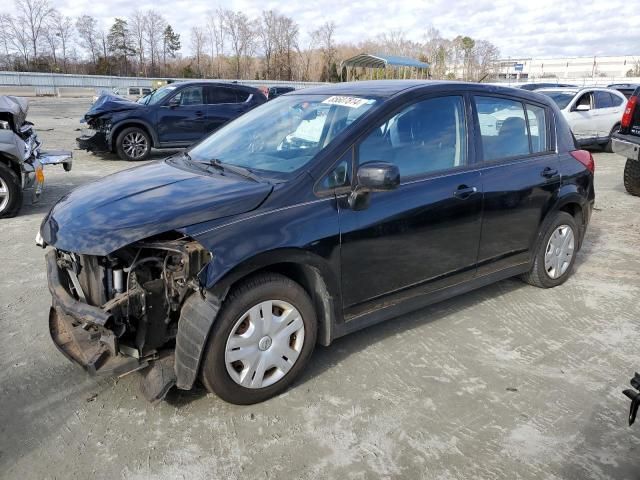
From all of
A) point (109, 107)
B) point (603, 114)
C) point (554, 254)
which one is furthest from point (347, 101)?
point (603, 114)

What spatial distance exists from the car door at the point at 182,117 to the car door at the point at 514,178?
907 centimetres

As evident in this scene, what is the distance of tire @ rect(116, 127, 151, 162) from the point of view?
11.5m

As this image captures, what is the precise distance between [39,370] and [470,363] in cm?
276

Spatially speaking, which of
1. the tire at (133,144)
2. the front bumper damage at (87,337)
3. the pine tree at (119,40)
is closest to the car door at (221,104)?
the tire at (133,144)

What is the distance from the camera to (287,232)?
290 cm

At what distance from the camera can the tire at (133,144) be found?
11.5m

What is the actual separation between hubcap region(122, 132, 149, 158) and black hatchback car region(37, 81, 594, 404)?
27.2 ft

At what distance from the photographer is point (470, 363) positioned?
3488 mm

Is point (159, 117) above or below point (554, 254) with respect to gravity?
above

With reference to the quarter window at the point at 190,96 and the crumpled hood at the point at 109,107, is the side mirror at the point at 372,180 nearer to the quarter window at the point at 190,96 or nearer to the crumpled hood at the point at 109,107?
the crumpled hood at the point at 109,107

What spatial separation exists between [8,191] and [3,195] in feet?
0.28

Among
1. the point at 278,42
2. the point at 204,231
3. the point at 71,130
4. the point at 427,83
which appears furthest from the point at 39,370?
the point at 278,42

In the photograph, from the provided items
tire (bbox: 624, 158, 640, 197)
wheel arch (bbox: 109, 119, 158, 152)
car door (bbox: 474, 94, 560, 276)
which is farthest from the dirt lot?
wheel arch (bbox: 109, 119, 158, 152)

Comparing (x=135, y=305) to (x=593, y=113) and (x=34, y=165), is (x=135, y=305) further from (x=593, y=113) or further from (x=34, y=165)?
(x=593, y=113)
